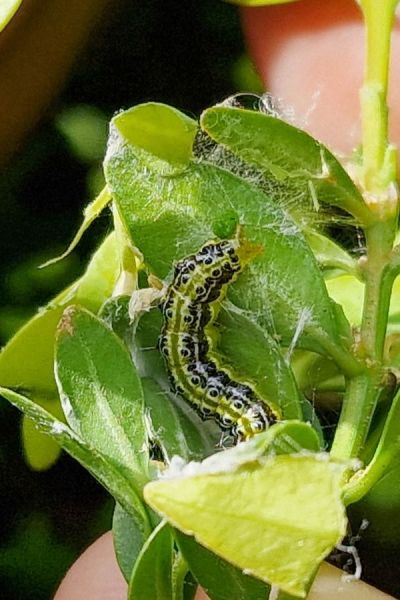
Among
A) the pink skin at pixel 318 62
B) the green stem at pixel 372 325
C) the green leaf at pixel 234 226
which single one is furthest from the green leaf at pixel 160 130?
the pink skin at pixel 318 62

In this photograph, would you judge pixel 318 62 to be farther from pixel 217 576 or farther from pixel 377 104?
pixel 217 576

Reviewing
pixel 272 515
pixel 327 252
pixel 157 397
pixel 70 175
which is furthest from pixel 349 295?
pixel 70 175

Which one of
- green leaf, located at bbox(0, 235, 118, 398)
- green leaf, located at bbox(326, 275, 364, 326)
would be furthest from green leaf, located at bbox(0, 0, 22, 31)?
green leaf, located at bbox(326, 275, 364, 326)

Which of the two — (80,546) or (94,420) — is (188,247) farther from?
(80,546)

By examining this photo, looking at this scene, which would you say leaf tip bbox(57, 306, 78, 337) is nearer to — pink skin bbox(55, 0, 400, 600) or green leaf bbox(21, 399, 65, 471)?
green leaf bbox(21, 399, 65, 471)

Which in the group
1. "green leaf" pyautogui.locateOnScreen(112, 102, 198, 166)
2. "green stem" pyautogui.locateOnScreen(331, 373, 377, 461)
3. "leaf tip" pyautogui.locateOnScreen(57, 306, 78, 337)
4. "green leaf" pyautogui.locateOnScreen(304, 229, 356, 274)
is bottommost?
"green stem" pyautogui.locateOnScreen(331, 373, 377, 461)

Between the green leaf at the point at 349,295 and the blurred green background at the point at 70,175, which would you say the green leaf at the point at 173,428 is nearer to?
the green leaf at the point at 349,295

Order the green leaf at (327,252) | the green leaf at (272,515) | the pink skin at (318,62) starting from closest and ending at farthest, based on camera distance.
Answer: the green leaf at (272,515) < the green leaf at (327,252) < the pink skin at (318,62)
